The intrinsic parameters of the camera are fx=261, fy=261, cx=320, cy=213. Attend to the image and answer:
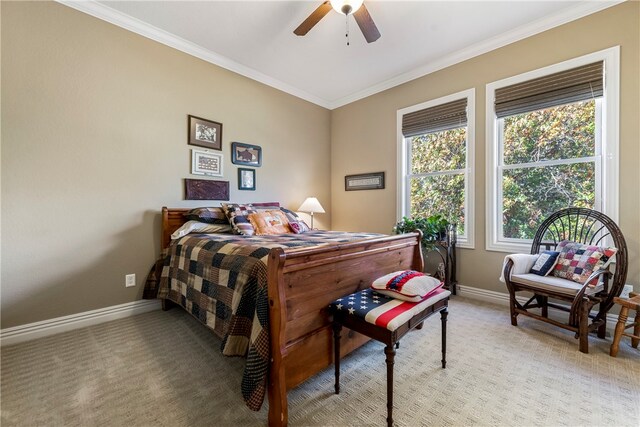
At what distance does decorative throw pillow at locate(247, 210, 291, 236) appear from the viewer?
111 inches

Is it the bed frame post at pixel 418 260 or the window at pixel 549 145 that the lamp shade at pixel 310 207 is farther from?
the window at pixel 549 145

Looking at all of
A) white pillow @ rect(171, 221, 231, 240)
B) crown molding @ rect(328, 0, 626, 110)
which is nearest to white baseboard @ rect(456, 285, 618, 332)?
crown molding @ rect(328, 0, 626, 110)

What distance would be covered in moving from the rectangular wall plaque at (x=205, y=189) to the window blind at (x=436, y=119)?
2.57 m

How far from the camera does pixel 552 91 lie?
8.43 ft

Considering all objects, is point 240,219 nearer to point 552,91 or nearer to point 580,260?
point 580,260

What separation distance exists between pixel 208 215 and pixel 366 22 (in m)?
2.32

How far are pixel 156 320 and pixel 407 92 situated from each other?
406 centimetres

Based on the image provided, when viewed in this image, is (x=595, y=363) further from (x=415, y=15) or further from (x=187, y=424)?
(x=415, y=15)

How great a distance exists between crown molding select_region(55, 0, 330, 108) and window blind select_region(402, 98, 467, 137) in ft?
5.91

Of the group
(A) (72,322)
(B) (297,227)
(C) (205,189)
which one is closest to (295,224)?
(B) (297,227)

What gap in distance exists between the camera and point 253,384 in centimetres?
125

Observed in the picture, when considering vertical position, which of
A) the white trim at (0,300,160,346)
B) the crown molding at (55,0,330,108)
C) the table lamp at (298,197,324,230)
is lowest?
the white trim at (0,300,160,346)

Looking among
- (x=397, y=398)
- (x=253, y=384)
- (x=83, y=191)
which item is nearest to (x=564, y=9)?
(x=397, y=398)

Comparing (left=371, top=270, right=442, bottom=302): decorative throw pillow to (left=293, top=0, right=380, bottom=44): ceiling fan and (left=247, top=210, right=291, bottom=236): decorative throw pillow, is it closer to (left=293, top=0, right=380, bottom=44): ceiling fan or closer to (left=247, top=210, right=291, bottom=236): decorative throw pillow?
(left=247, top=210, right=291, bottom=236): decorative throw pillow
